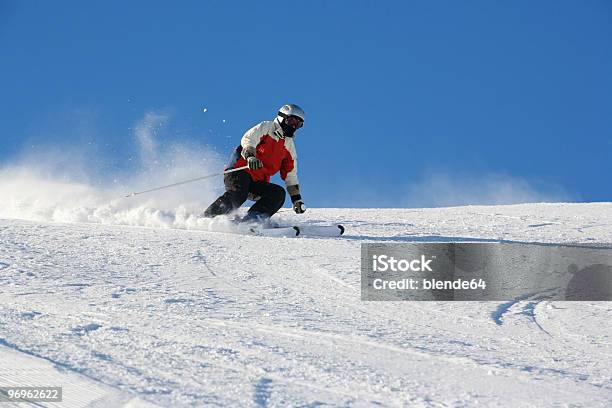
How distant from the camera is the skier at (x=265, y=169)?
26.5 ft

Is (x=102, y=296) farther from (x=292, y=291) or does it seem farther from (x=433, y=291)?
(x=433, y=291)

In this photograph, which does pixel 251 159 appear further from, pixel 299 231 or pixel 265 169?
pixel 299 231

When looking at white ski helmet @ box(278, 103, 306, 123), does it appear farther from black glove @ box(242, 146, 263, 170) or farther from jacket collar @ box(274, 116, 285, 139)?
black glove @ box(242, 146, 263, 170)

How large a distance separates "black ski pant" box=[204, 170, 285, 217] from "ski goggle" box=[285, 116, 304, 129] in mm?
733

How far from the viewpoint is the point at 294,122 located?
26.4 feet

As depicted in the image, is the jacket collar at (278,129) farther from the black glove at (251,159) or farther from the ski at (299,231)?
the ski at (299,231)

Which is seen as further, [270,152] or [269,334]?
[270,152]

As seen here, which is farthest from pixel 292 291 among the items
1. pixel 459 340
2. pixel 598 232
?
pixel 598 232

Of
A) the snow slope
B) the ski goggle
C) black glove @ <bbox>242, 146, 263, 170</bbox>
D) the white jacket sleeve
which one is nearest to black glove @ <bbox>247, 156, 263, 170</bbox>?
black glove @ <bbox>242, 146, 263, 170</bbox>

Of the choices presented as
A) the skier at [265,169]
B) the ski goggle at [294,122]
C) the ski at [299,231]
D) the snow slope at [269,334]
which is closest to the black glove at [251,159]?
the skier at [265,169]

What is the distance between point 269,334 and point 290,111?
4.94m

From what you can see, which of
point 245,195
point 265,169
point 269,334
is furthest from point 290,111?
point 269,334

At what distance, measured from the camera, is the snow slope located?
2.54 metres

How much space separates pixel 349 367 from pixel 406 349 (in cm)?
43
